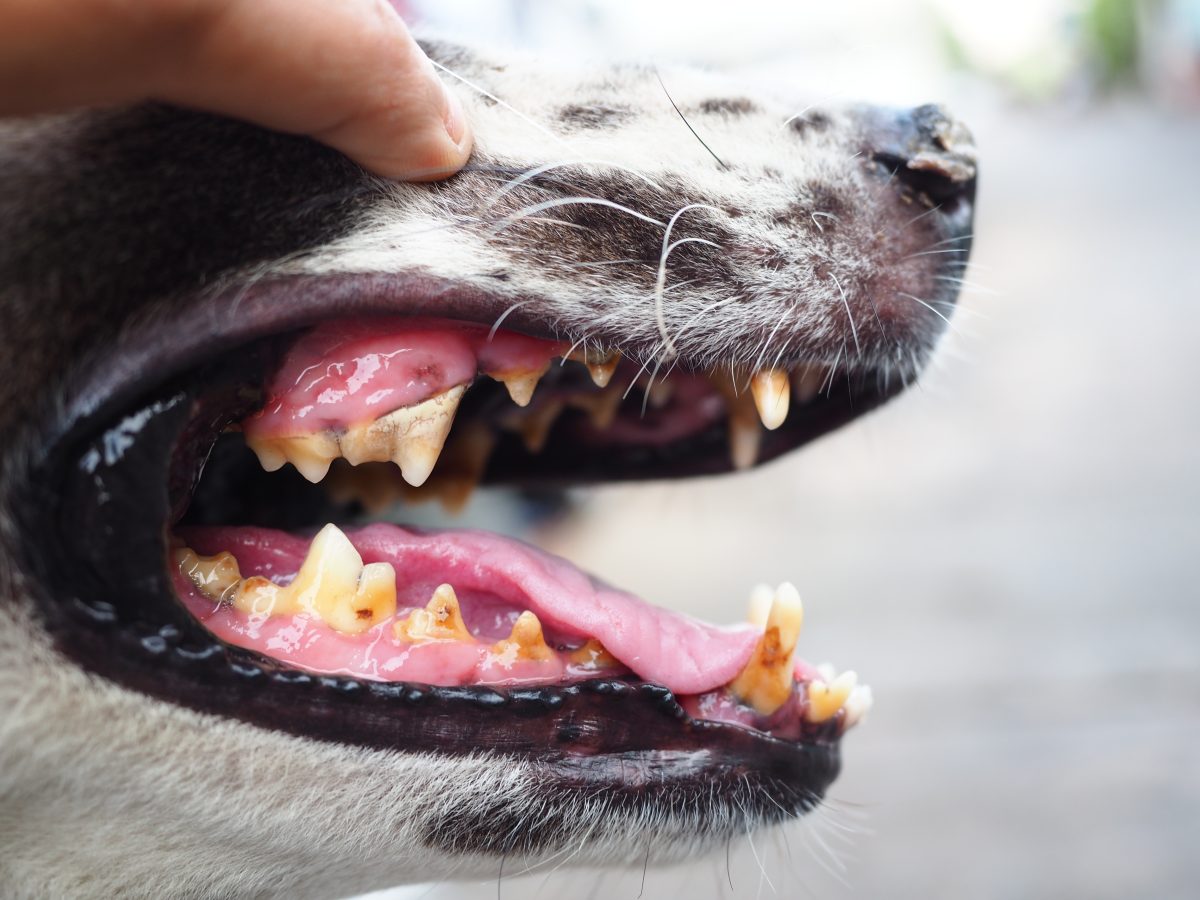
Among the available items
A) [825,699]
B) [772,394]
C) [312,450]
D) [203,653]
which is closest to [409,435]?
[312,450]

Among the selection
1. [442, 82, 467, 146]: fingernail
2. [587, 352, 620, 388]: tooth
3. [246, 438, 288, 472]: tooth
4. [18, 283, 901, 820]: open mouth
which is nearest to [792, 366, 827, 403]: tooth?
[18, 283, 901, 820]: open mouth

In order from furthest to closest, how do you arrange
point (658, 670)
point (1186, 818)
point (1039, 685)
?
point (1039, 685), point (1186, 818), point (658, 670)

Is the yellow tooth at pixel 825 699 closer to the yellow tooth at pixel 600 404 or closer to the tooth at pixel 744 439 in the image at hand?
the tooth at pixel 744 439

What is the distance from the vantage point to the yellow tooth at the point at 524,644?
138 cm

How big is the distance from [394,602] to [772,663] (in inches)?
20.2

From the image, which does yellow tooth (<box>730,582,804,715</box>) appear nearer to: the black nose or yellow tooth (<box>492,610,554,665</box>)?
yellow tooth (<box>492,610,554,665</box>)

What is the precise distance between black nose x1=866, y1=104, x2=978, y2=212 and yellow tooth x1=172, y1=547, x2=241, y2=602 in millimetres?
984

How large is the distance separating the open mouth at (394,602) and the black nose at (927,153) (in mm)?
274

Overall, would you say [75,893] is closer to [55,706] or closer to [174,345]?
[55,706]

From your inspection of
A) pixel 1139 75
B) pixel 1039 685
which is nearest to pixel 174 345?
pixel 1039 685

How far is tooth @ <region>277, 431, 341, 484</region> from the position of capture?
4.49ft

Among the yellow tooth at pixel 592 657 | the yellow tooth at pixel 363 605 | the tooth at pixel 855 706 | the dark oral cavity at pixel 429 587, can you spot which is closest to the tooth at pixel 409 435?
the dark oral cavity at pixel 429 587

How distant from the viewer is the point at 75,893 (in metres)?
1.25

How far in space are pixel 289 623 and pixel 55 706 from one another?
0.89 feet
